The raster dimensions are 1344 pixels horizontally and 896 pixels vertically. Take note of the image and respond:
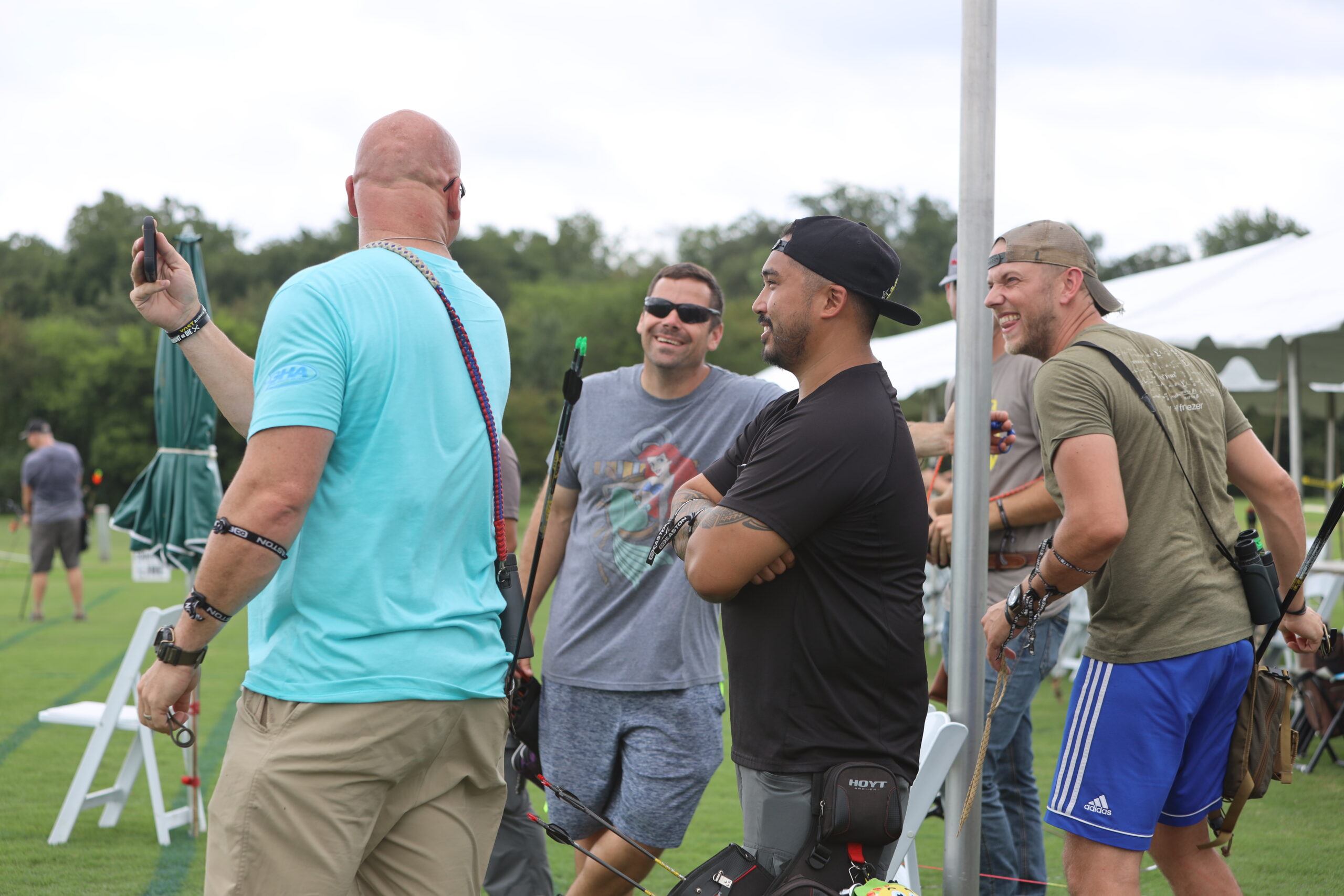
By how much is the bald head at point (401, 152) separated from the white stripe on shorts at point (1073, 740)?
1.98m

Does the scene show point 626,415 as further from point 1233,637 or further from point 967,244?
point 1233,637

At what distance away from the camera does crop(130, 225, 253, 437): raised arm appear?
235 cm

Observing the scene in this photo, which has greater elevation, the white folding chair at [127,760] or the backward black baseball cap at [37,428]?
the backward black baseball cap at [37,428]

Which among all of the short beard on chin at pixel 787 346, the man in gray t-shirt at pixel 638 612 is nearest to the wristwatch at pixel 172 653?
the short beard on chin at pixel 787 346

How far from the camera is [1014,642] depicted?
152 inches

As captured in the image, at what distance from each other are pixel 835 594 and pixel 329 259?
37.7m

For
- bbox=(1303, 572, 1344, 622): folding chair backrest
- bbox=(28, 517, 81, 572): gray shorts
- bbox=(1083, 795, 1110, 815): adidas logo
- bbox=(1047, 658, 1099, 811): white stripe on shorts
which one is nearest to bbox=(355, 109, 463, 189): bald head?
bbox=(1047, 658, 1099, 811): white stripe on shorts

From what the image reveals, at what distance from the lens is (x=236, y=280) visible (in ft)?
224

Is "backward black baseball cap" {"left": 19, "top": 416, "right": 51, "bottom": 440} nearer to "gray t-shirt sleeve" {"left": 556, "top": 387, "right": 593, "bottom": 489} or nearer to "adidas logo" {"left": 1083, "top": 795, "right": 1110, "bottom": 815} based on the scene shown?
"gray t-shirt sleeve" {"left": 556, "top": 387, "right": 593, "bottom": 489}

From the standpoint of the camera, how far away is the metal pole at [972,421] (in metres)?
3.08

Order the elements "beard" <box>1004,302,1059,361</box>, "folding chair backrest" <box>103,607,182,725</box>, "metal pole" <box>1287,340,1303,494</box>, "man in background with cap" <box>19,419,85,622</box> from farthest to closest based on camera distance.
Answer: "man in background with cap" <box>19,419,85,622</box> → "metal pole" <box>1287,340,1303,494</box> → "folding chair backrest" <box>103,607,182,725</box> → "beard" <box>1004,302,1059,361</box>

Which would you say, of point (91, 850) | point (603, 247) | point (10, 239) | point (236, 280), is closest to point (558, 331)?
point (236, 280)

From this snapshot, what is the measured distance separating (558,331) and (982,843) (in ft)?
167

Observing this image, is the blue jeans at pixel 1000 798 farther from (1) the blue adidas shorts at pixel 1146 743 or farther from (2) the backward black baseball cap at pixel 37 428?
(2) the backward black baseball cap at pixel 37 428
